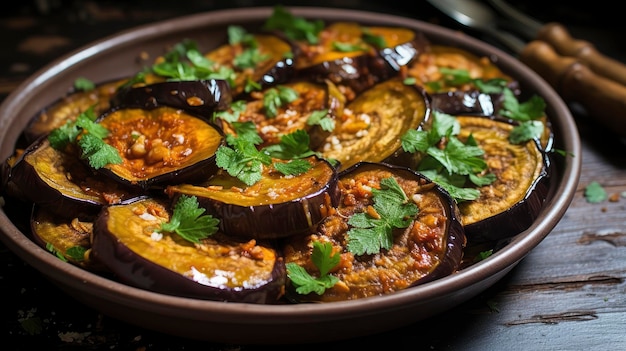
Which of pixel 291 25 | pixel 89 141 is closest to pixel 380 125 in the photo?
pixel 291 25

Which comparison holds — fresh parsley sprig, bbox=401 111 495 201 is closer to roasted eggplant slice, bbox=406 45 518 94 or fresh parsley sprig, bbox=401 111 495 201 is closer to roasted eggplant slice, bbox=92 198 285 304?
roasted eggplant slice, bbox=406 45 518 94

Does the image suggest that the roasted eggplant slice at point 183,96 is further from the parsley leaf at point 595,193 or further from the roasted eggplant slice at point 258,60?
the parsley leaf at point 595,193

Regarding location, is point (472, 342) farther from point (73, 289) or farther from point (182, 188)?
point (73, 289)

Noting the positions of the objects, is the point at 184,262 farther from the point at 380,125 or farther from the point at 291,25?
the point at 291,25

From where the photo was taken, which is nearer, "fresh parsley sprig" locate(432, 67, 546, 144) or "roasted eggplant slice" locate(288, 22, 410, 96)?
"fresh parsley sprig" locate(432, 67, 546, 144)

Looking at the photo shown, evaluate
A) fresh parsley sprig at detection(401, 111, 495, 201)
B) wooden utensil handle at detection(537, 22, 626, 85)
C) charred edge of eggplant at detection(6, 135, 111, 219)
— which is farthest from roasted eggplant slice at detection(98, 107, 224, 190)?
wooden utensil handle at detection(537, 22, 626, 85)

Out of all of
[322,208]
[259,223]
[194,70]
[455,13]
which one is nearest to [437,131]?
[322,208]

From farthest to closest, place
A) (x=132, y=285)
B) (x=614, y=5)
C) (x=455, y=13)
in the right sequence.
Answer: (x=614, y=5)
(x=455, y=13)
(x=132, y=285)
